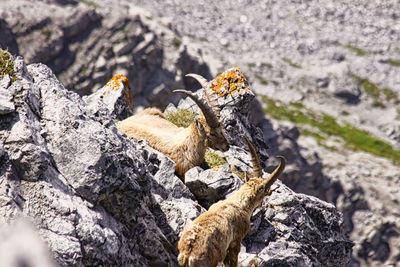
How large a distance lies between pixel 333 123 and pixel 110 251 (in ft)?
239

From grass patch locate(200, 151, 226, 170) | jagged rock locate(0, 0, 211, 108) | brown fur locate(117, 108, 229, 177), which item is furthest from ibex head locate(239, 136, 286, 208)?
jagged rock locate(0, 0, 211, 108)

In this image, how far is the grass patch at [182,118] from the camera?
58.4 ft

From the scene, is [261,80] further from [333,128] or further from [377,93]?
[377,93]

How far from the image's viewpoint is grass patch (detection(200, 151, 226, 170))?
14068 millimetres

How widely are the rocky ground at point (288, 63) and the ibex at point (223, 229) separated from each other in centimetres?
3566

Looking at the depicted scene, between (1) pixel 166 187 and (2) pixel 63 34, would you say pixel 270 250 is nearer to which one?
(1) pixel 166 187

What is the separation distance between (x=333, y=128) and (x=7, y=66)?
70729 mm

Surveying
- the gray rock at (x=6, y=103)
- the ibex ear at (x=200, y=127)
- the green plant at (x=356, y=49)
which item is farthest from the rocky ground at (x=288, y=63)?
the gray rock at (x=6, y=103)

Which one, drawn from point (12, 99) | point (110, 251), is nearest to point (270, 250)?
point (110, 251)

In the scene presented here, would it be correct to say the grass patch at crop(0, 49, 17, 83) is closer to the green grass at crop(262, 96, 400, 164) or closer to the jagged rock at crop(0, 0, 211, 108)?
the jagged rock at crop(0, 0, 211, 108)

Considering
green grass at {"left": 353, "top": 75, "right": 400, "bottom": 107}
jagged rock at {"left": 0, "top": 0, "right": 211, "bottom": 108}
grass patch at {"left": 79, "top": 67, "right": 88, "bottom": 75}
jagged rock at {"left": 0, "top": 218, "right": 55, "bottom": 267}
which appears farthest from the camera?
green grass at {"left": 353, "top": 75, "right": 400, "bottom": 107}

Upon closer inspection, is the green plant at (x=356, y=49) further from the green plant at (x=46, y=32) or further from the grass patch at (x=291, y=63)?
the green plant at (x=46, y=32)

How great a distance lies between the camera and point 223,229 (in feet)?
30.2

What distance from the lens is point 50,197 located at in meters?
7.43
